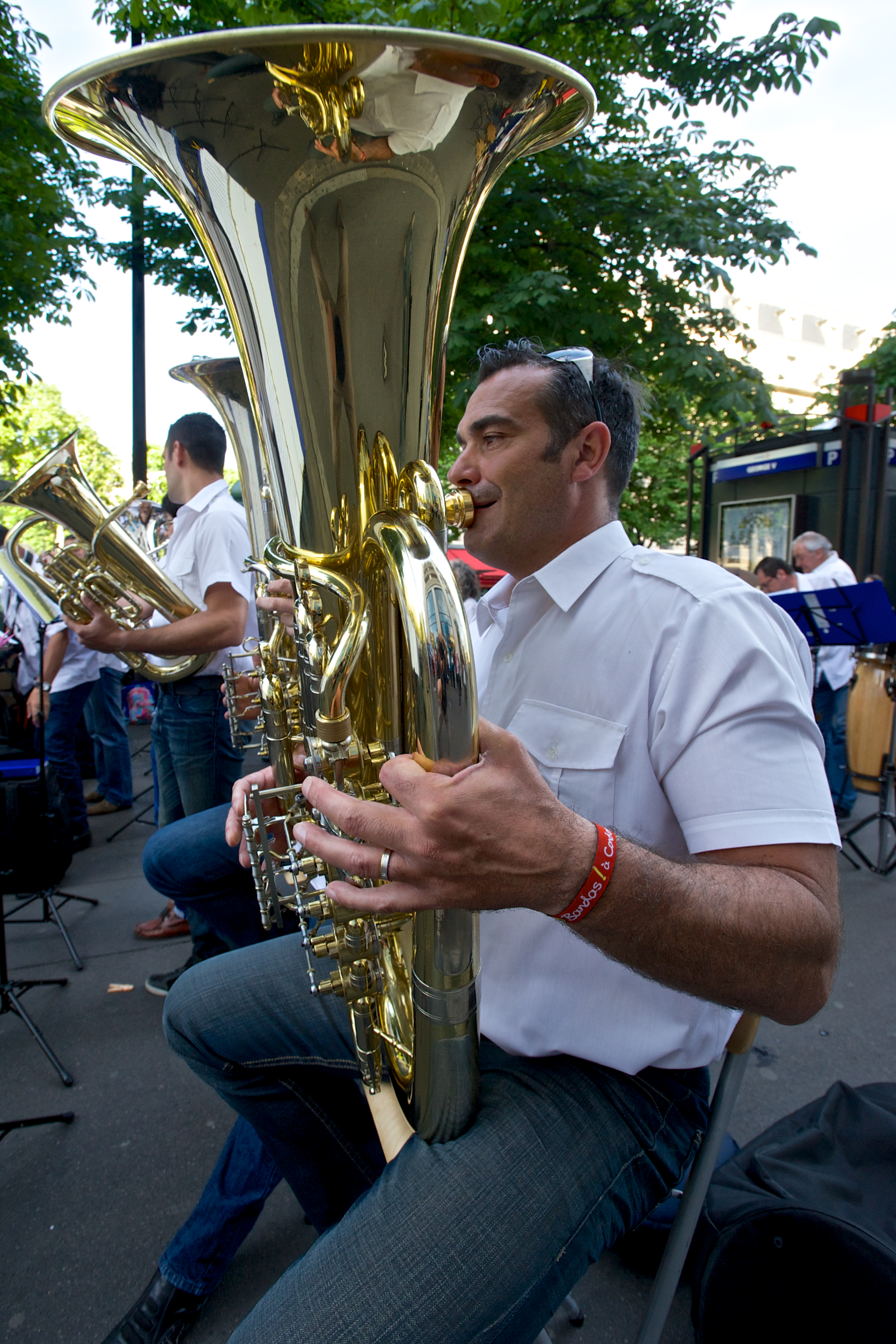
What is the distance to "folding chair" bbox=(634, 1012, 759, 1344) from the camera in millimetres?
1217

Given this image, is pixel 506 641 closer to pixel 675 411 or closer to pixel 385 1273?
pixel 385 1273

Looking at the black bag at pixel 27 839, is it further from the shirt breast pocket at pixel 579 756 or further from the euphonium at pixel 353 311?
the shirt breast pocket at pixel 579 756

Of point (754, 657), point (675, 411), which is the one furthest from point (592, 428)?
point (675, 411)

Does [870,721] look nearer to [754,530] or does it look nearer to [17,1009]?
[17,1009]

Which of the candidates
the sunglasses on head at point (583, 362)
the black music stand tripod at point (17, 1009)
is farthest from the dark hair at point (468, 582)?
the black music stand tripod at point (17, 1009)

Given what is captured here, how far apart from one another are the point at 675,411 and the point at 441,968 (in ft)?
19.0

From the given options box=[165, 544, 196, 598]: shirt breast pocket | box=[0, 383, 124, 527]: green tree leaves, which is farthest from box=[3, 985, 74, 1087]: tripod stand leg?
box=[0, 383, 124, 527]: green tree leaves

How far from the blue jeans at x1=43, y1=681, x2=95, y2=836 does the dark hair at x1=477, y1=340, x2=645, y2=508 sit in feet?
13.6

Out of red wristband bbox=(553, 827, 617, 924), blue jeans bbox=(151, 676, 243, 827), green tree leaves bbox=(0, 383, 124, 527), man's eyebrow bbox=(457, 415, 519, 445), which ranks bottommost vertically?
blue jeans bbox=(151, 676, 243, 827)

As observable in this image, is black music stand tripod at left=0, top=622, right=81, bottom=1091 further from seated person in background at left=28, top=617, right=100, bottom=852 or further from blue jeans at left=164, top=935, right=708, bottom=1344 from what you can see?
seated person in background at left=28, top=617, right=100, bottom=852

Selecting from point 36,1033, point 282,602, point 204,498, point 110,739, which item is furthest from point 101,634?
point 110,739

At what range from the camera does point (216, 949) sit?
2.87 m

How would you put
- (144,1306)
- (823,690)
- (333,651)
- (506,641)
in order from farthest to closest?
1. (823,690)
2. (144,1306)
3. (506,641)
4. (333,651)

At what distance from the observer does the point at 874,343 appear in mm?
12742
